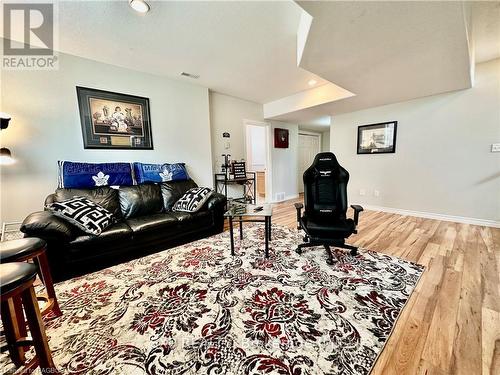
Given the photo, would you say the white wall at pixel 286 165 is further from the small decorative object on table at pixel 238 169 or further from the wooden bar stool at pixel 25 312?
the wooden bar stool at pixel 25 312

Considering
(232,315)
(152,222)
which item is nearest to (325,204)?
(232,315)

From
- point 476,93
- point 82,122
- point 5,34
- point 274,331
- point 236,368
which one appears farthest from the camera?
point 476,93

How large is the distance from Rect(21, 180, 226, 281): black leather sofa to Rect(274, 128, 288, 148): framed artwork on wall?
112 inches

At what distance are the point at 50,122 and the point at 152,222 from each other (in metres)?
1.83

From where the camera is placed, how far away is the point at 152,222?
2408 millimetres

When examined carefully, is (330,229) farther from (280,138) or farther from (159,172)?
(280,138)

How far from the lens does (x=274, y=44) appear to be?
2.40 m

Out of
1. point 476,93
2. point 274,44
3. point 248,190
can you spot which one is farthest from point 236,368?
point 476,93

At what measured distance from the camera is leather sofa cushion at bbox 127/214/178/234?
2.31 m

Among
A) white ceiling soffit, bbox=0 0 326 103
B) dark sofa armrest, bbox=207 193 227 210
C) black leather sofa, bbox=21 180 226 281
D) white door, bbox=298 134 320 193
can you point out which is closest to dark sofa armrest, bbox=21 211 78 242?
black leather sofa, bbox=21 180 226 281

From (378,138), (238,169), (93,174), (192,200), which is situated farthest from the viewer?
(238,169)

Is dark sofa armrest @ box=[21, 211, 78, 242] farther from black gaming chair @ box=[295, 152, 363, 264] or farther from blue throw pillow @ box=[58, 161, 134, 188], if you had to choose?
black gaming chair @ box=[295, 152, 363, 264]

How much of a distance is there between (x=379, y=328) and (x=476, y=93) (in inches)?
156

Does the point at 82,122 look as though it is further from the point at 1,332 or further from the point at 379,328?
the point at 379,328
